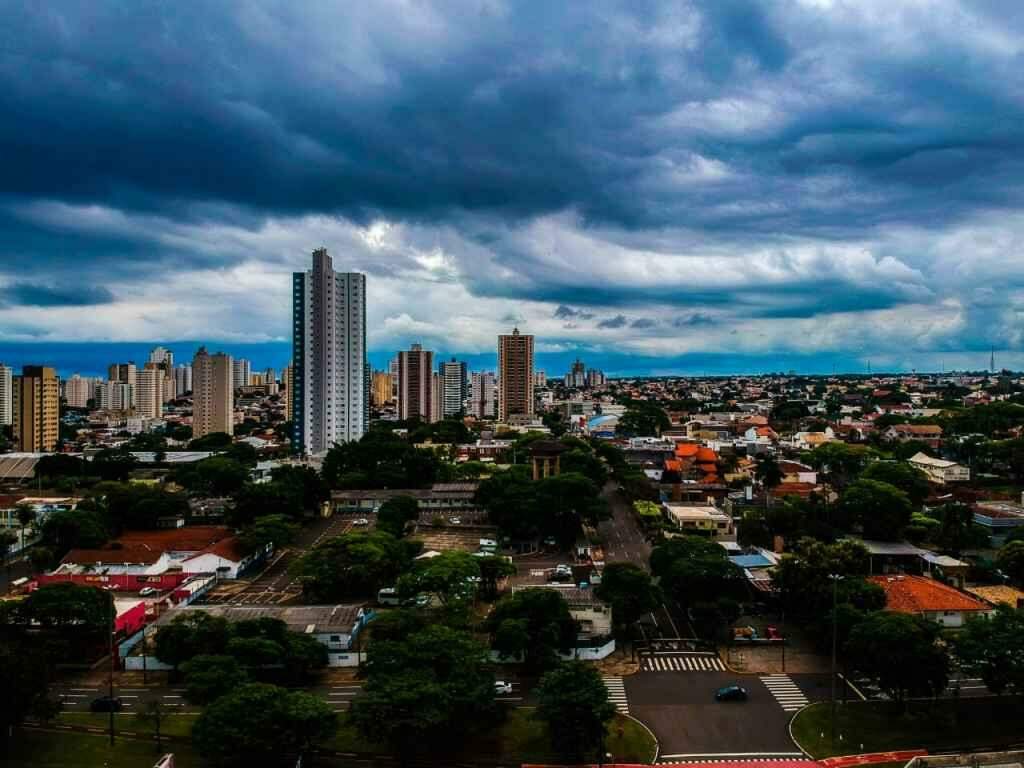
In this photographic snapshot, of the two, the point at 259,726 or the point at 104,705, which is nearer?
the point at 259,726

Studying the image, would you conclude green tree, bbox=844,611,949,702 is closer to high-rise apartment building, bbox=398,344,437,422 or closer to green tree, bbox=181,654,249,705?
green tree, bbox=181,654,249,705

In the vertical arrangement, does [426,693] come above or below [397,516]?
below

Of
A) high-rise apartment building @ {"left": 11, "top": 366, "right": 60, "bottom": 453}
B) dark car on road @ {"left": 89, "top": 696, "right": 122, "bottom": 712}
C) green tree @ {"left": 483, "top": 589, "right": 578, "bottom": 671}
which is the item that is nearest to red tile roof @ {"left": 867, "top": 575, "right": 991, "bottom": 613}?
green tree @ {"left": 483, "top": 589, "right": 578, "bottom": 671}

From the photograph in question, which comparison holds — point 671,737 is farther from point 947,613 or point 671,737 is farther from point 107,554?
point 107,554

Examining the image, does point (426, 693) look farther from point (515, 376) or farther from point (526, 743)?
point (515, 376)

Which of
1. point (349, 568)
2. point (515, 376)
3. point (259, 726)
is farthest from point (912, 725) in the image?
point (515, 376)

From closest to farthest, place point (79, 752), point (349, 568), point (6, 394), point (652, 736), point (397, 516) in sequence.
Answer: point (79, 752) → point (652, 736) → point (349, 568) → point (397, 516) → point (6, 394)

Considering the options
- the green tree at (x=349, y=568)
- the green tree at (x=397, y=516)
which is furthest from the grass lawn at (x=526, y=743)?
the green tree at (x=397, y=516)
